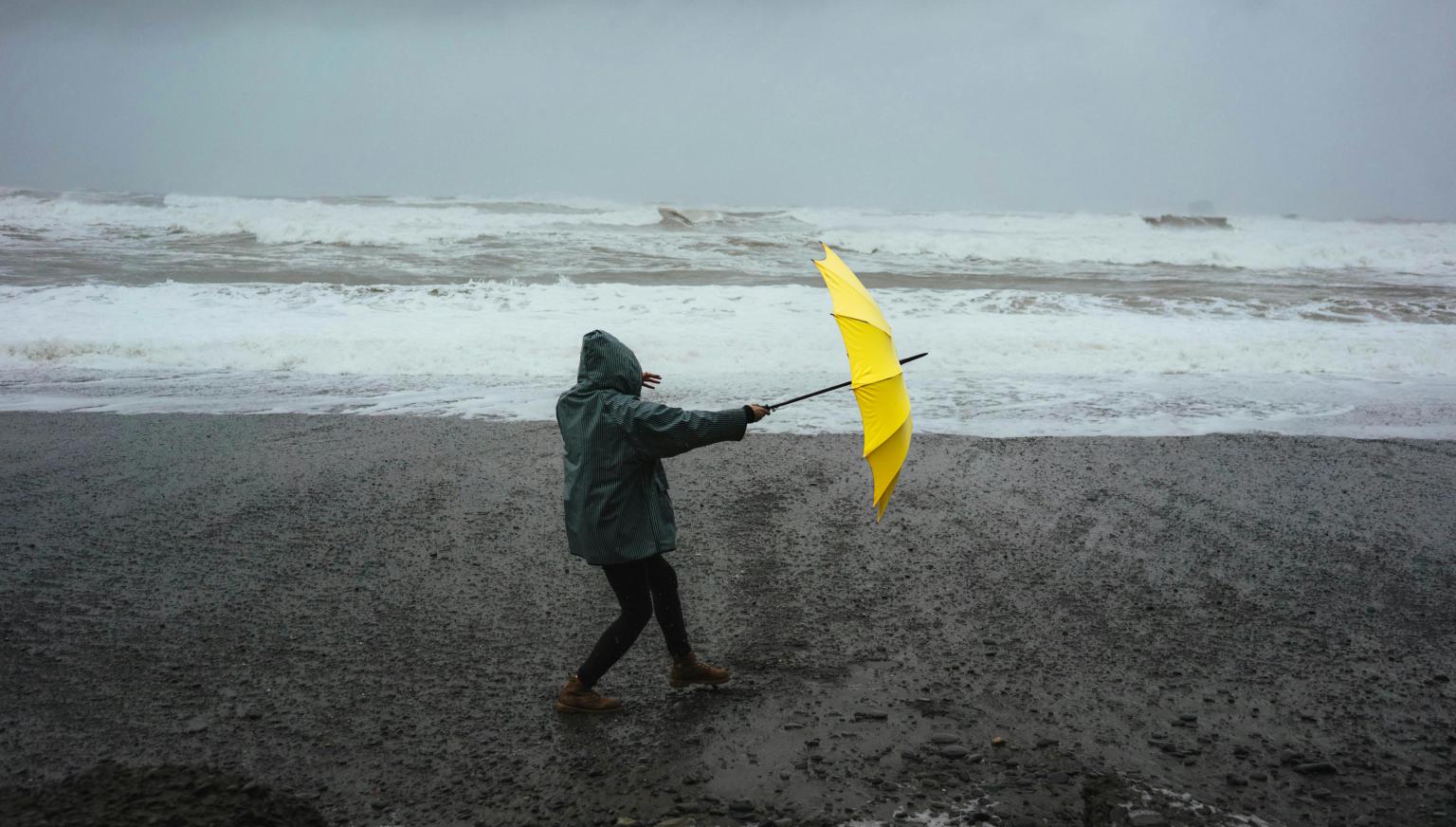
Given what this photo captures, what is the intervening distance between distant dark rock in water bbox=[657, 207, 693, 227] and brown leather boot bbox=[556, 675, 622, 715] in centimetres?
2736

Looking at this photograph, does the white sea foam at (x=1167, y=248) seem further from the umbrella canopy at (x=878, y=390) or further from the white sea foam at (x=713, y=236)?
the umbrella canopy at (x=878, y=390)

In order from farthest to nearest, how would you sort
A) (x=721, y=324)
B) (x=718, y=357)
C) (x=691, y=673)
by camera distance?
(x=721, y=324) → (x=718, y=357) → (x=691, y=673)

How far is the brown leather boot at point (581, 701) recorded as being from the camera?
140 inches

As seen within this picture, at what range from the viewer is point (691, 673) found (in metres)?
3.69

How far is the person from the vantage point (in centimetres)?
324

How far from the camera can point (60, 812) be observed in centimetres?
292

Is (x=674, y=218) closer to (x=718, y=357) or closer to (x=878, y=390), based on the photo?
(x=718, y=357)

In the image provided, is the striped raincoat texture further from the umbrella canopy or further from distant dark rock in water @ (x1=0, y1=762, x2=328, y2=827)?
distant dark rock in water @ (x1=0, y1=762, x2=328, y2=827)

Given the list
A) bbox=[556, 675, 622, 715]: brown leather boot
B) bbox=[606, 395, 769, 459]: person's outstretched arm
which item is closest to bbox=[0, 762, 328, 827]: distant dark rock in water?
bbox=[556, 675, 622, 715]: brown leather boot

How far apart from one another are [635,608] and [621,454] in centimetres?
60

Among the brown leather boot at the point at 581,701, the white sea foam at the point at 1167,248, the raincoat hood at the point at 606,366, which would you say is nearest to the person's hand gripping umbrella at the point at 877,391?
the raincoat hood at the point at 606,366

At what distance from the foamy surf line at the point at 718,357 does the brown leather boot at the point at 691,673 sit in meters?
4.35

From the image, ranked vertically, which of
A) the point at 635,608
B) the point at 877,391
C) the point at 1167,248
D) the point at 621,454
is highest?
the point at 1167,248

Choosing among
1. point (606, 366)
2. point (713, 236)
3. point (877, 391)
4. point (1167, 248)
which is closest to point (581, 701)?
point (606, 366)
